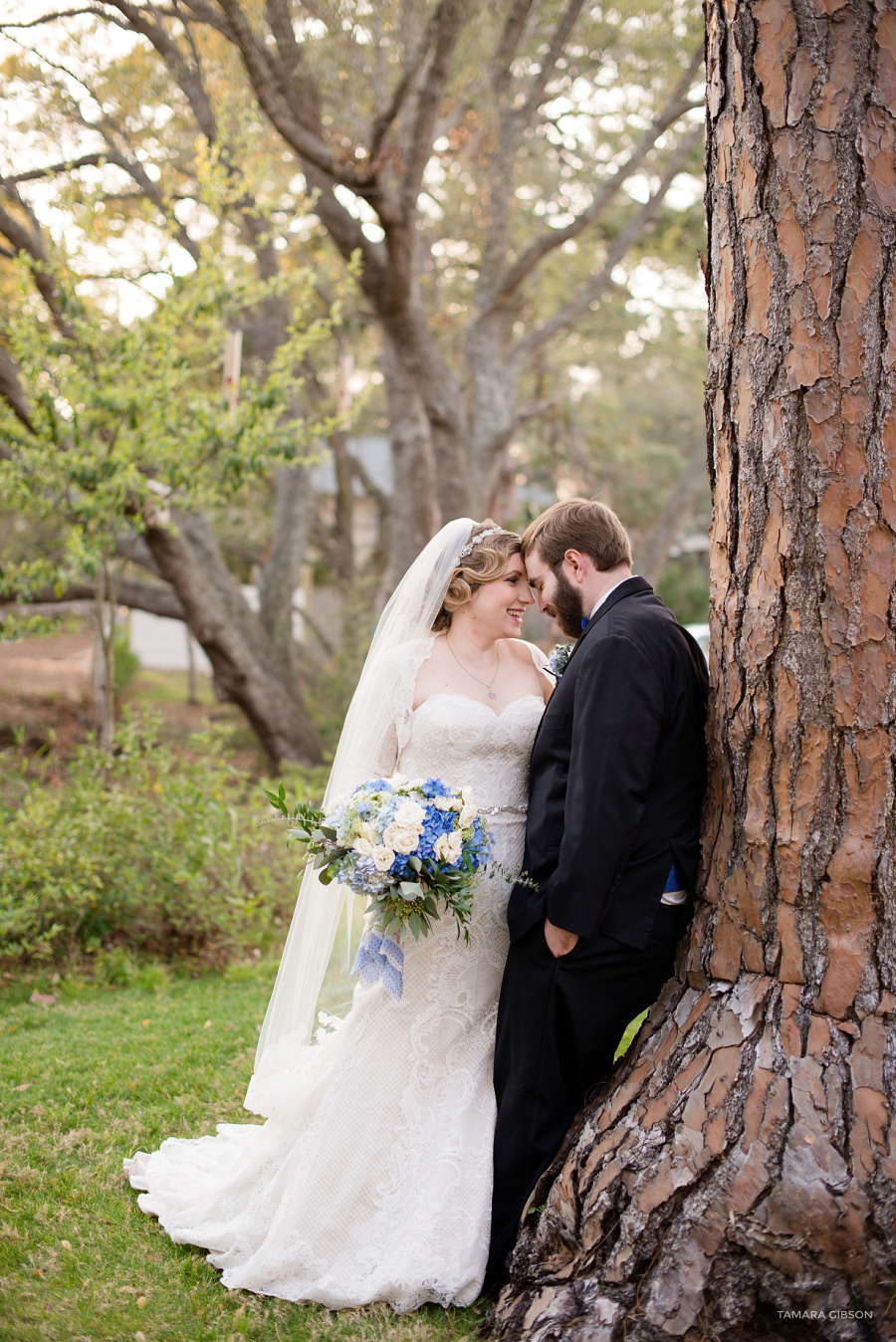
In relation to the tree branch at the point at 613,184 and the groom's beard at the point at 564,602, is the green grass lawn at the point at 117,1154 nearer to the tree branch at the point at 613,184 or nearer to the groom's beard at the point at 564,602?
the groom's beard at the point at 564,602

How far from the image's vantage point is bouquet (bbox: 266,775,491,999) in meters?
3.36

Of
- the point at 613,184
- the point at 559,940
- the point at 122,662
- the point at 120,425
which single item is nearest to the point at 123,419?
the point at 120,425

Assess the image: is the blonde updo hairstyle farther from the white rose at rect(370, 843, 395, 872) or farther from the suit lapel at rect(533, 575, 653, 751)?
the white rose at rect(370, 843, 395, 872)

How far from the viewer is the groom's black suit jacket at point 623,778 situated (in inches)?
126

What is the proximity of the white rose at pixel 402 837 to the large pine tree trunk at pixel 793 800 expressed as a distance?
93 cm

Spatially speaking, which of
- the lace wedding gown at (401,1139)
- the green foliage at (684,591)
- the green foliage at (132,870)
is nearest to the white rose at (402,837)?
the lace wedding gown at (401,1139)

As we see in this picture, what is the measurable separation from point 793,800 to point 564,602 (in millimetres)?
1137

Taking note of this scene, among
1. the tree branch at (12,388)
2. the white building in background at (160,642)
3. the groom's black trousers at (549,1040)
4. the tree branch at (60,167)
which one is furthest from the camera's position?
the white building in background at (160,642)

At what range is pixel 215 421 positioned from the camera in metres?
7.57

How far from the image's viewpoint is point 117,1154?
4.41 m

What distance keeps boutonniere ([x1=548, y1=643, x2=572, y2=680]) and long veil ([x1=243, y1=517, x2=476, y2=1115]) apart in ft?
1.63

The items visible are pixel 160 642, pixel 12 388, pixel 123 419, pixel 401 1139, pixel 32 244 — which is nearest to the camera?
pixel 401 1139

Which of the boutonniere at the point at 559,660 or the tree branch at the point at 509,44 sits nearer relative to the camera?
the boutonniere at the point at 559,660

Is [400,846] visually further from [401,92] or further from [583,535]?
[401,92]
